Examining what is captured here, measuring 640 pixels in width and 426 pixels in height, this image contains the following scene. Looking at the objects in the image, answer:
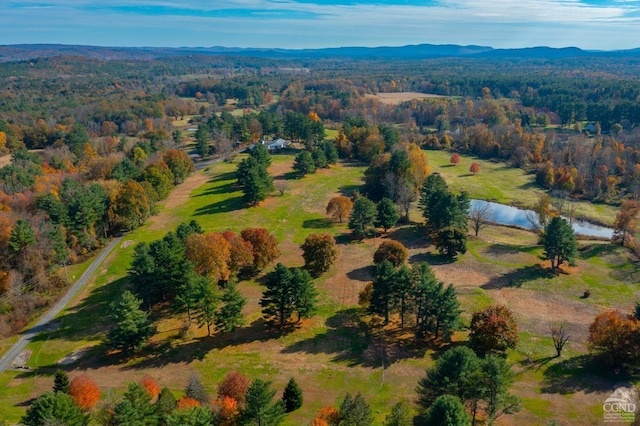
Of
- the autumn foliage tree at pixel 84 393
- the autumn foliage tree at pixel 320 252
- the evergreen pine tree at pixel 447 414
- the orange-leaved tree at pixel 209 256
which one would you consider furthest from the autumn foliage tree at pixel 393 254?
the autumn foliage tree at pixel 84 393

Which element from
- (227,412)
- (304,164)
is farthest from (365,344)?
(304,164)

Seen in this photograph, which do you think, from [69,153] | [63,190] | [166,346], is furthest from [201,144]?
[166,346]

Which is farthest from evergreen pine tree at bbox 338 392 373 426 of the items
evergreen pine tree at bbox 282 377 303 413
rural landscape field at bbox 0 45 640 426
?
evergreen pine tree at bbox 282 377 303 413

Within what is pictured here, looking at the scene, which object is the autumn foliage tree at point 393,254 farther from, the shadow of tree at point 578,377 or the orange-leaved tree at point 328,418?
the orange-leaved tree at point 328,418

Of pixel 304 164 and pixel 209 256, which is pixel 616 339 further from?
pixel 304 164

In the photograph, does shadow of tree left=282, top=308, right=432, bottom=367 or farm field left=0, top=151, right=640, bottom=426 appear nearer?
farm field left=0, top=151, right=640, bottom=426

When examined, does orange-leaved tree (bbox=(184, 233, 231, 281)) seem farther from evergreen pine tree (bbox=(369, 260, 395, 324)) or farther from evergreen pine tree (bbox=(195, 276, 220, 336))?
evergreen pine tree (bbox=(369, 260, 395, 324))
